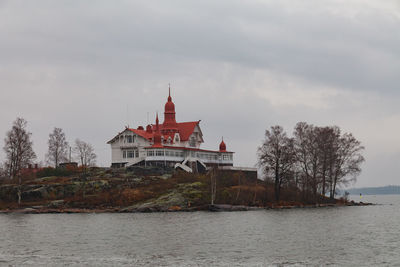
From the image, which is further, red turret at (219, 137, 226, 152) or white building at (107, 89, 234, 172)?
red turret at (219, 137, 226, 152)

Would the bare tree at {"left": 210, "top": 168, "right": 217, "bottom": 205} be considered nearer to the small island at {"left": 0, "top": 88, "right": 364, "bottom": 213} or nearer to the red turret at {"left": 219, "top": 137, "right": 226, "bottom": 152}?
the small island at {"left": 0, "top": 88, "right": 364, "bottom": 213}

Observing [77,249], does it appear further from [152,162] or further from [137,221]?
[152,162]

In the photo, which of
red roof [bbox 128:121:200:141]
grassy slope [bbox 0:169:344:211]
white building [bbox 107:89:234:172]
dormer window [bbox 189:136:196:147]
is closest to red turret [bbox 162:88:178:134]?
white building [bbox 107:89:234:172]

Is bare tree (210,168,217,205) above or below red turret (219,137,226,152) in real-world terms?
below

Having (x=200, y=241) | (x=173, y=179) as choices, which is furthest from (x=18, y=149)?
(x=200, y=241)

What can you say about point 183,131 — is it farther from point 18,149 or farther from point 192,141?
point 18,149

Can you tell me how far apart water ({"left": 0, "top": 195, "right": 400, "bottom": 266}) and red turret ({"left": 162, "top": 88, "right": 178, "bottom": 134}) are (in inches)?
2116

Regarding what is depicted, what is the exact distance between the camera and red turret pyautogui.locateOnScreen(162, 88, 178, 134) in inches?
4865

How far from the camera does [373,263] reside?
3600cm

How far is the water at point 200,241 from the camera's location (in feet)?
124

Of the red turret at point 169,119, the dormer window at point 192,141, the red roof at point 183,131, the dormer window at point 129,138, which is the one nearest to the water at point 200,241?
the dormer window at point 129,138

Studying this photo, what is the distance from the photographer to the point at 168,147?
377 feet

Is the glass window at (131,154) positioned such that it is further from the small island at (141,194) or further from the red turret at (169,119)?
the small island at (141,194)

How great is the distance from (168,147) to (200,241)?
68029 mm
